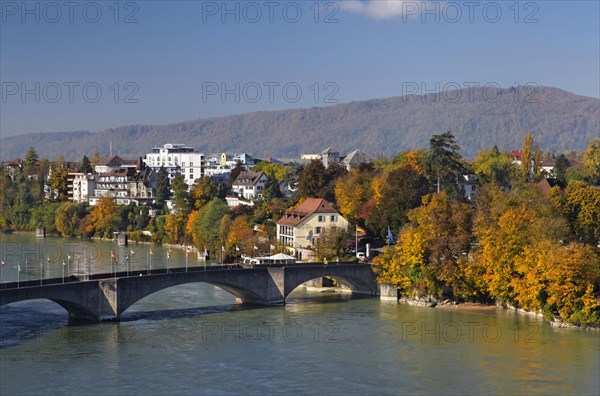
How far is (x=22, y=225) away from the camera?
392 feet

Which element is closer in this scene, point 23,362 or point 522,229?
point 23,362

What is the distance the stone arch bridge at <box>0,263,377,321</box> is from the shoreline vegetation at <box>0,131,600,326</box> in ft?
9.12

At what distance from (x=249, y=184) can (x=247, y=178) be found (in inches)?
54.6

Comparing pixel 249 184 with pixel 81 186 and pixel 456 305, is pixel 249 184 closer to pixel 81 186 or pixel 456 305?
pixel 81 186

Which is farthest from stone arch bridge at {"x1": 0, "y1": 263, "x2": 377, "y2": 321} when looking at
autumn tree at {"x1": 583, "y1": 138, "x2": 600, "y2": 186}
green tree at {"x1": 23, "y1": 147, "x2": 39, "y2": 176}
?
green tree at {"x1": 23, "y1": 147, "x2": 39, "y2": 176}

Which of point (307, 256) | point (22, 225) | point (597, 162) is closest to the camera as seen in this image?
point (307, 256)

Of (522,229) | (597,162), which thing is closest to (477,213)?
(522,229)

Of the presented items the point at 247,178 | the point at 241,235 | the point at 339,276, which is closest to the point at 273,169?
the point at 247,178

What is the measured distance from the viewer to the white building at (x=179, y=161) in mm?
149000

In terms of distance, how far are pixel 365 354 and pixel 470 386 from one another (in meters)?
6.76

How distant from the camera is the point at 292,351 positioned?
149ft

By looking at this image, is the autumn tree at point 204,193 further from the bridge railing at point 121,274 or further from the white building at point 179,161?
the bridge railing at point 121,274

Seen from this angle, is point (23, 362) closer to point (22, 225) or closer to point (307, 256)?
point (307, 256)

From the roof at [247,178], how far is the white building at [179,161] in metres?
23.1
